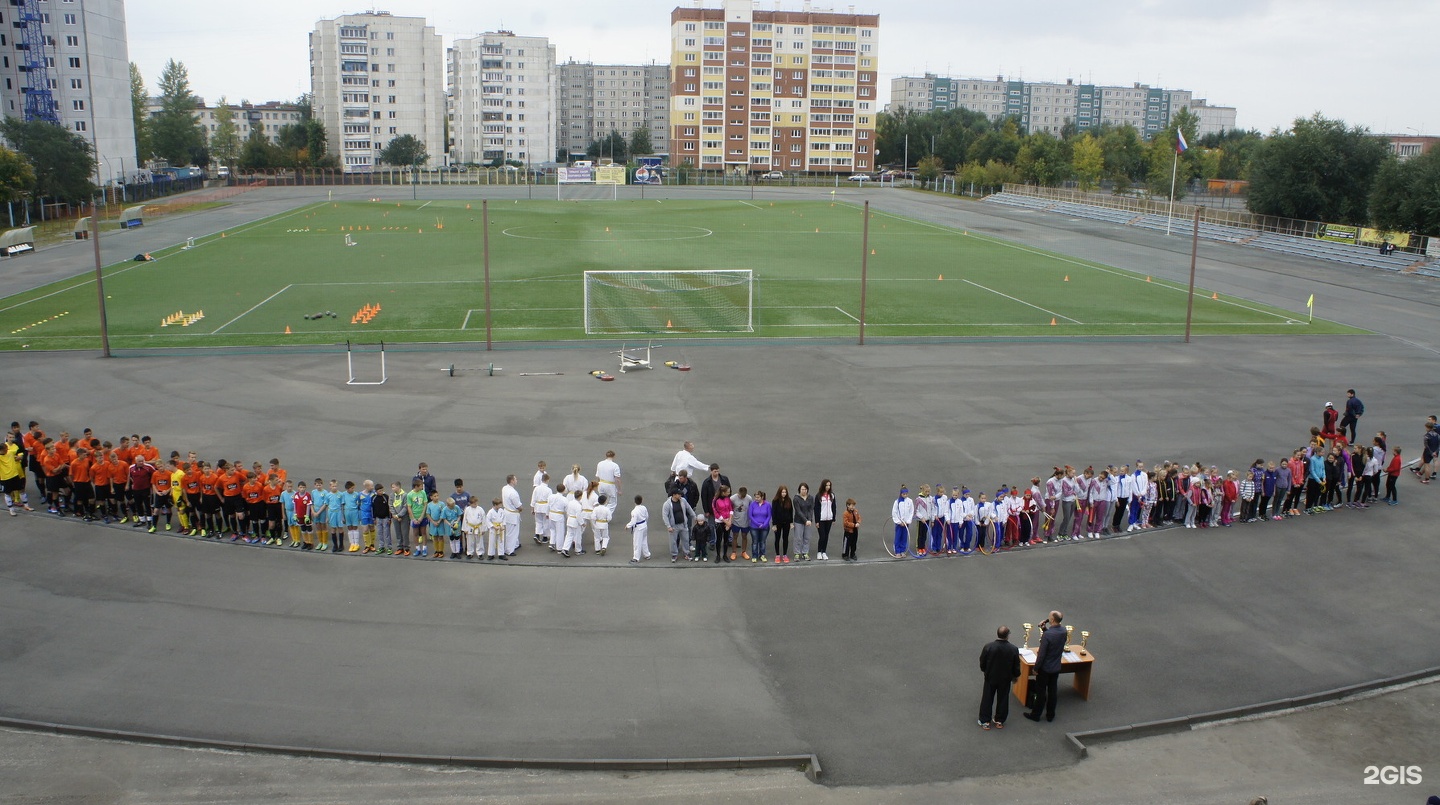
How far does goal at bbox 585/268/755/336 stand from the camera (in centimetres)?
4256

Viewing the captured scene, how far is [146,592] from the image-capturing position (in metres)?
16.8

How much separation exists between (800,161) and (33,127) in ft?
367

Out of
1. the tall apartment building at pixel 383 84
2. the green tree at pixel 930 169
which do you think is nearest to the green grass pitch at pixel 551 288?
the green tree at pixel 930 169

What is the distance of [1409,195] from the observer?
66125 mm

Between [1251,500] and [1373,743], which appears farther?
[1251,500]

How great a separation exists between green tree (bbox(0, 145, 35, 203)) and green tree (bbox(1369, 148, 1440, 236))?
3799 inches

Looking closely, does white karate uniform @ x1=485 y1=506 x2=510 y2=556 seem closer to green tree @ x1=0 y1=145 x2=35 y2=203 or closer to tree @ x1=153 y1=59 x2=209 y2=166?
green tree @ x1=0 y1=145 x2=35 y2=203

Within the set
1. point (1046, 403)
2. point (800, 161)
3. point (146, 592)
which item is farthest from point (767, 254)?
point (800, 161)

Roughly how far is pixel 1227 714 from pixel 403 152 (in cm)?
15850

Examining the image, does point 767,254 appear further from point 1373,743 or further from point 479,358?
point 1373,743

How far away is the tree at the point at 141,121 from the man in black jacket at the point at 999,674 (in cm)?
Result: 13655

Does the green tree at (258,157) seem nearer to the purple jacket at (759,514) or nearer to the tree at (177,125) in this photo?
the tree at (177,125)

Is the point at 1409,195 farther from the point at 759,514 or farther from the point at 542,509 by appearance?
→ the point at 542,509

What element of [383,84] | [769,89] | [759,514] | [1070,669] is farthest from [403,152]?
[1070,669]
